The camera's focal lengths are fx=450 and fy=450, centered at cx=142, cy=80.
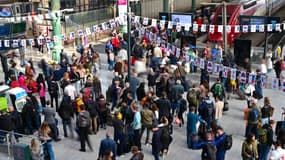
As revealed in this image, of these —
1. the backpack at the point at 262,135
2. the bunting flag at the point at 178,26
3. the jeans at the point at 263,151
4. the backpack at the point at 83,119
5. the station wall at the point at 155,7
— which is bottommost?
the jeans at the point at 263,151

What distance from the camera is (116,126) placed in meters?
12.9

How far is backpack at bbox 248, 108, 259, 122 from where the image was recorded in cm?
1324

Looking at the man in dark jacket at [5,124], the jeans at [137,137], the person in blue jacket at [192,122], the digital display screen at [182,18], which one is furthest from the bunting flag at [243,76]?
the digital display screen at [182,18]

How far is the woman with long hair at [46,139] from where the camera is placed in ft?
39.6

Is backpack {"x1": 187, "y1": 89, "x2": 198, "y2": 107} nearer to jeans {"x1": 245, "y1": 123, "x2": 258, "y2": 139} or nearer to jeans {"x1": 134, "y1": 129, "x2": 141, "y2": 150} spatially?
jeans {"x1": 245, "y1": 123, "x2": 258, "y2": 139}

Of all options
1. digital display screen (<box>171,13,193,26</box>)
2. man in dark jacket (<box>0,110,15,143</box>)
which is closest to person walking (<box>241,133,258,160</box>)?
man in dark jacket (<box>0,110,15,143</box>)

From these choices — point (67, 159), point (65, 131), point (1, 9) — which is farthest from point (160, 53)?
point (1, 9)

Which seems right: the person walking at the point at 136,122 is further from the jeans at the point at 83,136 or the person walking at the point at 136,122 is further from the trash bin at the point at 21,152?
the trash bin at the point at 21,152

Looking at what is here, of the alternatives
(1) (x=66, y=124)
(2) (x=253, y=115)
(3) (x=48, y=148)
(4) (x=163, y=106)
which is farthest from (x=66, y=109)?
(2) (x=253, y=115)

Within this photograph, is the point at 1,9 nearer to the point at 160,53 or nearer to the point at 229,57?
the point at 160,53

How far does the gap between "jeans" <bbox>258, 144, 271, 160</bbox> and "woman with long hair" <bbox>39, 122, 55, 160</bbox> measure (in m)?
5.77

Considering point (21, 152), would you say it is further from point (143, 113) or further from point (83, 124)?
point (143, 113)

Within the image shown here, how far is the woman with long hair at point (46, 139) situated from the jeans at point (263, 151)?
577cm

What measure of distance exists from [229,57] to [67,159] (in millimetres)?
10749
